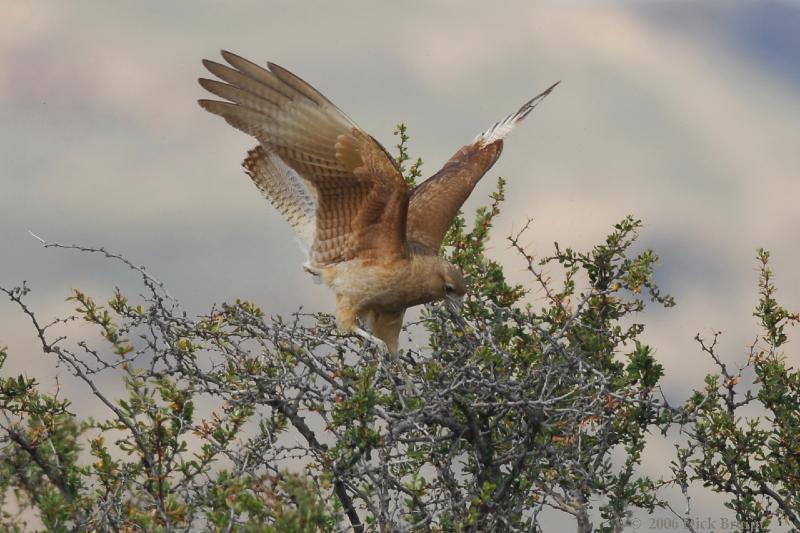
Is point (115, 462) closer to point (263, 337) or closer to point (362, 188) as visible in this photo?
point (263, 337)

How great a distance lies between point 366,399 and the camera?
4.01 metres

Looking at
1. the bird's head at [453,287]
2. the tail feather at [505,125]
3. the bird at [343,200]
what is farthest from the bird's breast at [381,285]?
the tail feather at [505,125]

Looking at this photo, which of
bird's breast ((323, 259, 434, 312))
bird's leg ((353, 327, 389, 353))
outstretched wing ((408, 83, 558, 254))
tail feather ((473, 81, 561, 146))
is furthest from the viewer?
tail feather ((473, 81, 561, 146))

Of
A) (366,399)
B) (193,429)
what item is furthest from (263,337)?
(366,399)

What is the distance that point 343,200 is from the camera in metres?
6.24

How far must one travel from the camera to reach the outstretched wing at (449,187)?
6.83 meters

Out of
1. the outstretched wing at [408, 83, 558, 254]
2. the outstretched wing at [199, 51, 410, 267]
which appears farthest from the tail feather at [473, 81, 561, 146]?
the outstretched wing at [199, 51, 410, 267]

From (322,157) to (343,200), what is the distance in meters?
0.37

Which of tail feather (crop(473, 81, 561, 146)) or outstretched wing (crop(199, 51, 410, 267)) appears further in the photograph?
tail feather (crop(473, 81, 561, 146))

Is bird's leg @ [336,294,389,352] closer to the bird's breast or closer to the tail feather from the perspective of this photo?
the bird's breast

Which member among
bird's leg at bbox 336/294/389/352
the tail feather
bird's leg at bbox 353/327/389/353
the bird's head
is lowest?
bird's leg at bbox 353/327/389/353

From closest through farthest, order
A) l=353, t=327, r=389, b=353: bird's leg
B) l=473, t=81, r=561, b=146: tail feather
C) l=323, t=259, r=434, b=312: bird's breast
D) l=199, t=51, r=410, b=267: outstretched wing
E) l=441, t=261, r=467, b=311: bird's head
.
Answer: l=199, t=51, r=410, b=267: outstretched wing < l=353, t=327, r=389, b=353: bird's leg < l=441, t=261, r=467, b=311: bird's head < l=323, t=259, r=434, b=312: bird's breast < l=473, t=81, r=561, b=146: tail feather

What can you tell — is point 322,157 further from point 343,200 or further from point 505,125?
point 505,125

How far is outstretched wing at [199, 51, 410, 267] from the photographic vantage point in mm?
5645
